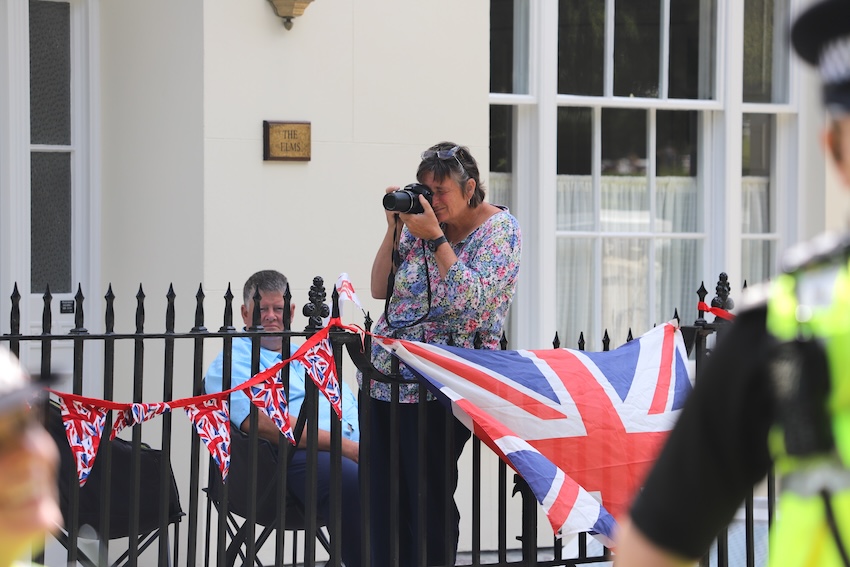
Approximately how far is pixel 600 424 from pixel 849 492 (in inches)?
117

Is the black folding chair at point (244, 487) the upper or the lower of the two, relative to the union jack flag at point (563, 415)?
lower

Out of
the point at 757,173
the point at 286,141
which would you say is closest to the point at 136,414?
the point at 286,141

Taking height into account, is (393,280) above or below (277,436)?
above

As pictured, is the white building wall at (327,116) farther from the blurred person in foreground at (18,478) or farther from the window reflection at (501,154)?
the blurred person in foreground at (18,478)

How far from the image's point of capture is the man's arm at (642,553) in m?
1.68

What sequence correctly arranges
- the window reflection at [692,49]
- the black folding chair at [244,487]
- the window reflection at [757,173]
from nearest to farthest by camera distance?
the black folding chair at [244,487] < the window reflection at [692,49] < the window reflection at [757,173]

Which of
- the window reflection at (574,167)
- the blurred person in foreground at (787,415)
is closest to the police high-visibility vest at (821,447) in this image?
the blurred person in foreground at (787,415)

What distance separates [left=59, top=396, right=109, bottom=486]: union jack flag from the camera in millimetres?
4125

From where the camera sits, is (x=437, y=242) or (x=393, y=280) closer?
(x=437, y=242)

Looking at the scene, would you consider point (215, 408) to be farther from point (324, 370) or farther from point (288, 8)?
point (288, 8)

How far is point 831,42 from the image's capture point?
157cm

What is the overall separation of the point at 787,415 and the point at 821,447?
57 mm

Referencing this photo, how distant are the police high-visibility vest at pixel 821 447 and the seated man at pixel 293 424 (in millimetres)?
2971

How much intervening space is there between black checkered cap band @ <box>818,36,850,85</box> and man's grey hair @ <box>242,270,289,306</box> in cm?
387
